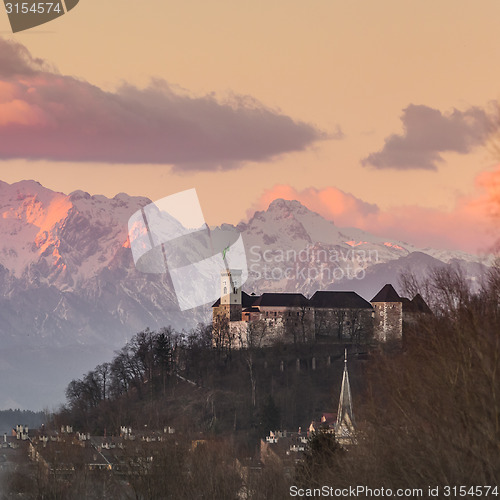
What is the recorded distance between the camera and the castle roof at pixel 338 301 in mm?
191125

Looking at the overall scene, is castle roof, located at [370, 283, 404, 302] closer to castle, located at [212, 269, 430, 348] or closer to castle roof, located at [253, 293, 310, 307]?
castle, located at [212, 269, 430, 348]

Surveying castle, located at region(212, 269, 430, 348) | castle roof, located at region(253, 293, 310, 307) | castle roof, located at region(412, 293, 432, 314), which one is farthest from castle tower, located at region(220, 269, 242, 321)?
castle roof, located at region(412, 293, 432, 314)

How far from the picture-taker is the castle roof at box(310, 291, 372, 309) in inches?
7525

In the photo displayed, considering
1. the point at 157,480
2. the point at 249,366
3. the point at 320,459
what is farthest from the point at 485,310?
the point at 249,366

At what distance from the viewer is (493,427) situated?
141 feet

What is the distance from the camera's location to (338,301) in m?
193

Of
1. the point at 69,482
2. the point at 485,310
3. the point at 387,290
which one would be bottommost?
the point at 69,482

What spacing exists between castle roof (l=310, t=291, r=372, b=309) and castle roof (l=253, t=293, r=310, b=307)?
1.64m

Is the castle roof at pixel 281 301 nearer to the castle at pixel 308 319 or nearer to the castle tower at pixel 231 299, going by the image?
the castle at pixel 308 319

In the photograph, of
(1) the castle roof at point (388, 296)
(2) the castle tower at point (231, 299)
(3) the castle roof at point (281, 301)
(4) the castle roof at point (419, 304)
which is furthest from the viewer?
(2) the castle tower at point (231, 299)

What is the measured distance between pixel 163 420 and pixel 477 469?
111268 mm

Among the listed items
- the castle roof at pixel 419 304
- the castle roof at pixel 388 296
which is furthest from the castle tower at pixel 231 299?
the castle roof at pixel 419 304

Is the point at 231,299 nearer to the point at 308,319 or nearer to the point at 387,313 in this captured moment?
the point at 308,319

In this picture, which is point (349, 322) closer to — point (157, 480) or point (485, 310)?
point (157, 480)
